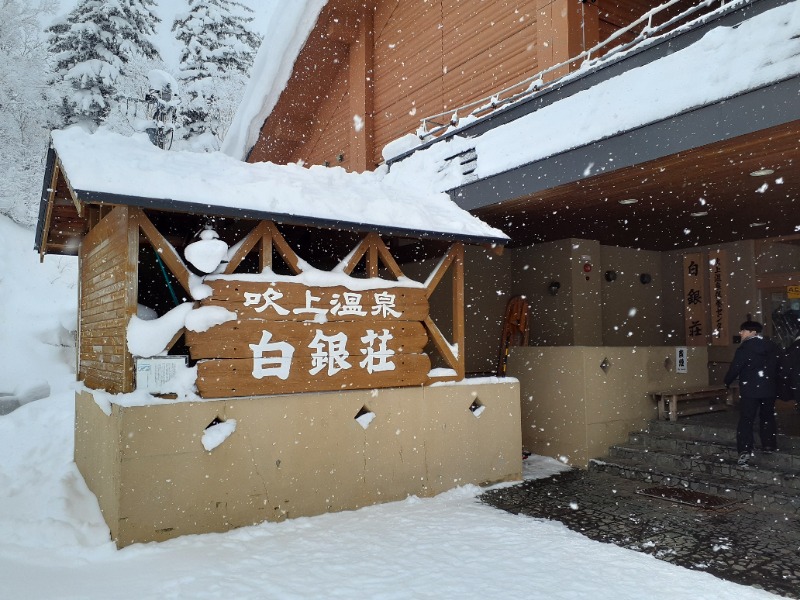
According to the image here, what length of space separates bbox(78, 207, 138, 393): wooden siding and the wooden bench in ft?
24.8

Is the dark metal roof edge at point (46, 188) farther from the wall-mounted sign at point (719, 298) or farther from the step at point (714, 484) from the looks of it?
the wall-mounted sign at point (719, 298)

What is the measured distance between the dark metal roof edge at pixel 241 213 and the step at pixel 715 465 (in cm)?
387

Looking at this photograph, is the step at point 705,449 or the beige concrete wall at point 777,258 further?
the beige concrete wall at point 777,258

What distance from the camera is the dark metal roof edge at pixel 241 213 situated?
5.06 meters

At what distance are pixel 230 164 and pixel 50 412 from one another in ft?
26.5

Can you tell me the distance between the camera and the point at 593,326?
10.8 metres

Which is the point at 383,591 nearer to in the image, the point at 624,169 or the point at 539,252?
the point at 624,169

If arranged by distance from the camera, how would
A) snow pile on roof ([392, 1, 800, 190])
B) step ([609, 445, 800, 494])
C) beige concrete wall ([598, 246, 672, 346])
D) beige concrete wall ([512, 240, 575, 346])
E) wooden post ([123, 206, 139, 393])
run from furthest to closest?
beige concrete wall ([598, 246, 672, 346]) < beige concrete wall ([512, 240, 575, 346]) < step ([609, 445, 800, 494]) < wooden post ([123, 206, 139, 393]) < snow pile on roof ([392, 1, 800, 190])

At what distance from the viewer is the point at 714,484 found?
6.92 meters

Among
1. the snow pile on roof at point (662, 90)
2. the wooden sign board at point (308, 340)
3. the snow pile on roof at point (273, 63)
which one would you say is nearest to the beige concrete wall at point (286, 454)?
the wooden sign board at point (308, 340)

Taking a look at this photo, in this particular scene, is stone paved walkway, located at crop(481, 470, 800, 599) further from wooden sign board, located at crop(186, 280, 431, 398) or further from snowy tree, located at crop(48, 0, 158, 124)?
snowy tree, located at crop(48, 0, 158, 124)

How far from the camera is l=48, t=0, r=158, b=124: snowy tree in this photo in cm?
2516

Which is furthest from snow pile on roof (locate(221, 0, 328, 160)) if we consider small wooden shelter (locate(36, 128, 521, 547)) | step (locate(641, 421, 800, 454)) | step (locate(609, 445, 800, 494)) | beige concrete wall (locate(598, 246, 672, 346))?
step (locate(609, 445, 800, 494))

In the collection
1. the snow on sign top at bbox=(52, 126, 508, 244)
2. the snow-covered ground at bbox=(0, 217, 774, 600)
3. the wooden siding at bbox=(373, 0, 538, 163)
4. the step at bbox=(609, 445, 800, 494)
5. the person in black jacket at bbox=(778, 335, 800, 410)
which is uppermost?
the wooden siding at bbox=(373, 0, 538, 163)
